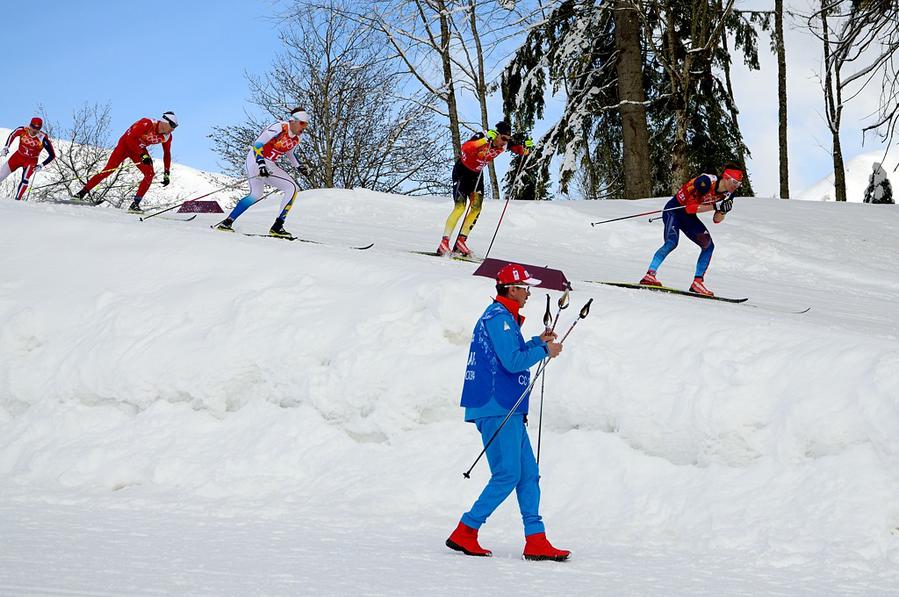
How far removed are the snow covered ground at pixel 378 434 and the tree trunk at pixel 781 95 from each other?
15098mm

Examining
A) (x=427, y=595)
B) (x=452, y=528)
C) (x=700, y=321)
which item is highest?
(x=700, y=321)

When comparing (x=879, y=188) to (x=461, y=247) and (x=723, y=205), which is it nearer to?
(x=723, y=205)

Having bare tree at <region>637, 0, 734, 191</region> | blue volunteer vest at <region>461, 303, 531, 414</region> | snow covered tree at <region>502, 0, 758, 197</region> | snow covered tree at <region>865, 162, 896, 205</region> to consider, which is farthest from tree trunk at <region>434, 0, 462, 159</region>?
blue volunteer vest at <region>461, 303, 531, 414</region>

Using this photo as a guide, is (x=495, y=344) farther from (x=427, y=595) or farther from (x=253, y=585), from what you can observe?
(x=253, y=585)

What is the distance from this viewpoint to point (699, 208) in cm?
1113

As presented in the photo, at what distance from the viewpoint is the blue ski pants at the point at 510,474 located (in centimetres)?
526

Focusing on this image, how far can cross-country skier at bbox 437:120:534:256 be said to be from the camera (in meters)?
12.3

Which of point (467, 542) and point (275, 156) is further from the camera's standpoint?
point (275, 156)

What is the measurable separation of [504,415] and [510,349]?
0.38 meters

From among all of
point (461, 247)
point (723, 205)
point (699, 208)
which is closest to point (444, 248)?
point (461, 247)

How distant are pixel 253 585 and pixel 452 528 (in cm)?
234

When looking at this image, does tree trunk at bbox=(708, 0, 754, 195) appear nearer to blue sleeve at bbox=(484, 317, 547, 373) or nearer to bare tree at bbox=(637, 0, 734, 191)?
bare tree at bbox=(637, 0, 734, 191)

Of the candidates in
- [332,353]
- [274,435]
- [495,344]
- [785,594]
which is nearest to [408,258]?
[332,353]

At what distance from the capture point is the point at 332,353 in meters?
8.20
